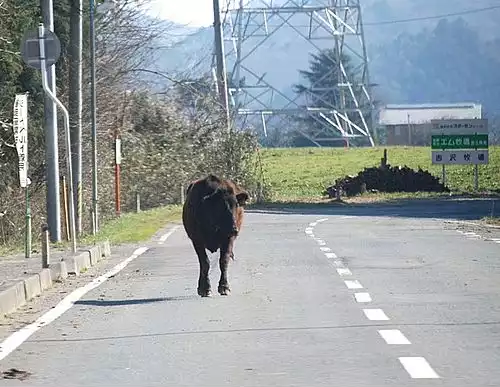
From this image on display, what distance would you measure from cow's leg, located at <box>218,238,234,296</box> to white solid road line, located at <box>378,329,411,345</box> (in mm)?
3826

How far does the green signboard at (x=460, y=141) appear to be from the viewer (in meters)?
55.5

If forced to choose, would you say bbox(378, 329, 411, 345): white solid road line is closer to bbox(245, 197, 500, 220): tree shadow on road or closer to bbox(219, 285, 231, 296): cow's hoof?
bbox(219, 285, 231, 296): cow's hoof

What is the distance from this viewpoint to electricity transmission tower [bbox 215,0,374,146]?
75.3m

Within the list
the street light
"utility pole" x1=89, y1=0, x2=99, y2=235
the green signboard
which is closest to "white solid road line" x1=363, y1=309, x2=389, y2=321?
the street light

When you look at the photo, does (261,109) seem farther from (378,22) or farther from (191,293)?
(378,22)

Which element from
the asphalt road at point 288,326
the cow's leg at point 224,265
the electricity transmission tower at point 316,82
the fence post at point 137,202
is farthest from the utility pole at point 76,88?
the electricity transmission tower at point 316,82

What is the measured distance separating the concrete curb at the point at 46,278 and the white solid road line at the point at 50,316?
1.51ft

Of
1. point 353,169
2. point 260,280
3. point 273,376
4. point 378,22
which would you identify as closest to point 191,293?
point 260,280

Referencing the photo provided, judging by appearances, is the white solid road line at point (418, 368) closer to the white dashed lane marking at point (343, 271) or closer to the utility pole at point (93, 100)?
the white dashed lane marking at point (343, 271)

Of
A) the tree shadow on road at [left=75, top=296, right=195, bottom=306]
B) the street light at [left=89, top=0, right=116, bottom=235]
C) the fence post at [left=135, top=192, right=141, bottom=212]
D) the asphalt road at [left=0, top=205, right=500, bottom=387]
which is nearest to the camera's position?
the asphalt road at [left=0, top=205, right=500, bottom=387]

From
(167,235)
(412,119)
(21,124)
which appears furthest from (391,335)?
(412,119)

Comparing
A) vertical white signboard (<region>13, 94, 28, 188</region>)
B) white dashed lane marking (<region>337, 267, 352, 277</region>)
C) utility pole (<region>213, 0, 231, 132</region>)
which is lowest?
white dashed lane marking (<region>337, 267, 352, 277</region>)

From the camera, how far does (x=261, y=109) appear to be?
82.1 meters

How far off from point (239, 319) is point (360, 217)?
25.4 m
